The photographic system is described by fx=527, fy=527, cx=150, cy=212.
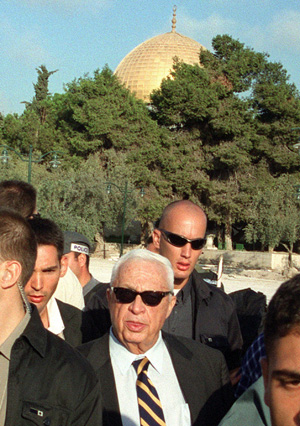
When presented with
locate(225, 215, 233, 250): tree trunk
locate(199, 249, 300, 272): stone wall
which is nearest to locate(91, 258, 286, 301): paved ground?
locate(199, 249, 300, 272): stone wall

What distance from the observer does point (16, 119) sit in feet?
149

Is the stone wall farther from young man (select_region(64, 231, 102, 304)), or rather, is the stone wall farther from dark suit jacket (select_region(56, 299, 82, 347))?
dark suit jacket (select_region(56, 299, 82, 347))

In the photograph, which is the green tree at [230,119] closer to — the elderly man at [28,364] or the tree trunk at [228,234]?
the tree trunk at [228,234]

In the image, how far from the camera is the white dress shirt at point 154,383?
2103 millimetres

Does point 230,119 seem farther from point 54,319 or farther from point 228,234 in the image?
point 54,319

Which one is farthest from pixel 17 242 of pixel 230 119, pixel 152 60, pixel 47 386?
pixel 152 60

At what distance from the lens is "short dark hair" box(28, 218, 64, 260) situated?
2801mm

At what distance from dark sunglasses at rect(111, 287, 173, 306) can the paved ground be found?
16908 millimetres

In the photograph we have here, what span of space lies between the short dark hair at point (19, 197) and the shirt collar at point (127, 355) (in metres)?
1.26

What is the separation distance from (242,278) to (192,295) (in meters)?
21.2

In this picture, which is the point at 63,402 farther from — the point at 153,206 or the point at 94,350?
the point at 153,206

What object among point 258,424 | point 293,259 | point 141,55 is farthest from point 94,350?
point 141,55

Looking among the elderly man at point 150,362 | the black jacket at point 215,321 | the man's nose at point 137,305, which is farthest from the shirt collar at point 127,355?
the black jacket at point 215,321

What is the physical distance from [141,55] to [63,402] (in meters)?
53.4
